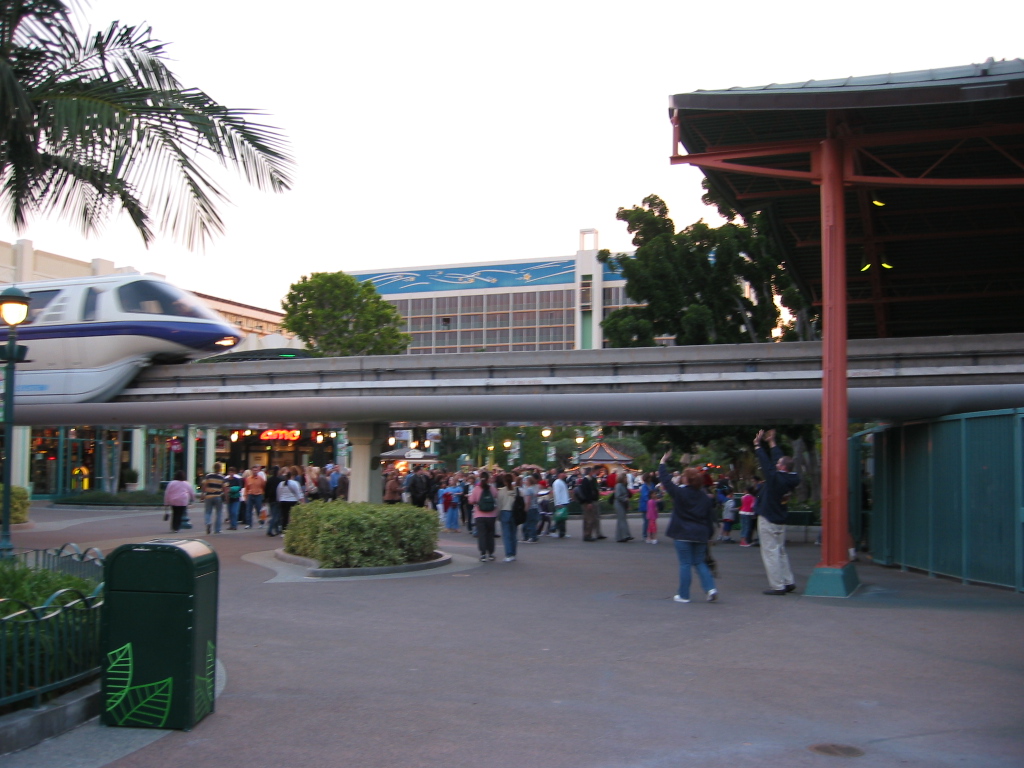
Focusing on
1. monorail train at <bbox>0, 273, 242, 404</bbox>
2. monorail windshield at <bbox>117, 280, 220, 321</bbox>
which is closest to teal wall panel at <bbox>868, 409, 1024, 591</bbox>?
monorail train at <bbox>0, 273, 242, 404</bbox>

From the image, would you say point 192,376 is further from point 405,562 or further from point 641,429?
point 641,429

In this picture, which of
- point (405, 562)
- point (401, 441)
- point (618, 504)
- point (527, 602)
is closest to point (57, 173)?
point (527, 602)

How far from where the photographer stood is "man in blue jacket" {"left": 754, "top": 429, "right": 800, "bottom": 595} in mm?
12195

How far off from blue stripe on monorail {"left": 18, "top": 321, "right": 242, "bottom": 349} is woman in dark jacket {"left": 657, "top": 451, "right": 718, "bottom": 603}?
13.4 metres

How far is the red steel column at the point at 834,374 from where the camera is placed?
12.5m

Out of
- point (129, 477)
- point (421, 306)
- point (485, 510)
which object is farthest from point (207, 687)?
point (421, 306)

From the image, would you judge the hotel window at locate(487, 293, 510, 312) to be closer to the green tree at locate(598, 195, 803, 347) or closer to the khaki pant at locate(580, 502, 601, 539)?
the green tree at locate(598, 195, 803, 347)

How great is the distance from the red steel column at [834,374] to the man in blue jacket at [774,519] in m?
0.56

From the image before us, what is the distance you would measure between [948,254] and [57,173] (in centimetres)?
1907

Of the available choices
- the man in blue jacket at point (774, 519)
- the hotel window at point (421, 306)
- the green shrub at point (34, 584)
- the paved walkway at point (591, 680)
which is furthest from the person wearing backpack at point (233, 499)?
the hotel window at point (421, 306)

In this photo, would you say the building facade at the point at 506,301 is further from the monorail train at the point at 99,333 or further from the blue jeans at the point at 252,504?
the monorail train at the point at 99,333

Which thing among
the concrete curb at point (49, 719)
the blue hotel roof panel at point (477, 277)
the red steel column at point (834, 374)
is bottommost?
the concrete curb at point (49, 719)

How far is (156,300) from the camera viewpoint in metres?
20.9

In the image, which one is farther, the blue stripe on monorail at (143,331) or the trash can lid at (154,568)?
the blue stripe on monorail at (143,331)
